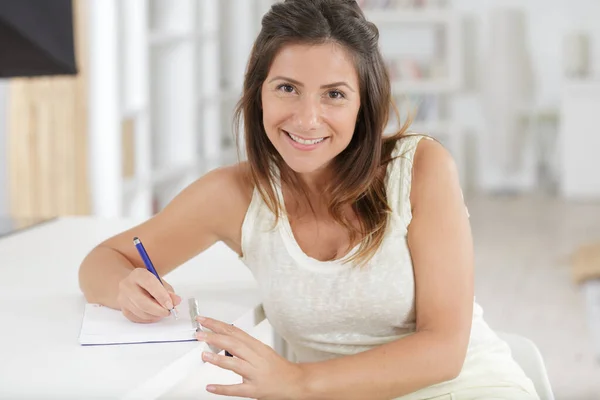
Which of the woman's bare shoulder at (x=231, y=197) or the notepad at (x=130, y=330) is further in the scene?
the woman's bare shoulder at (x=231, y=197)

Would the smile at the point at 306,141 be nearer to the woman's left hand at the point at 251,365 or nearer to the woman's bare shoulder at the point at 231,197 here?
the woman's bare shoulder at the point at 231,197

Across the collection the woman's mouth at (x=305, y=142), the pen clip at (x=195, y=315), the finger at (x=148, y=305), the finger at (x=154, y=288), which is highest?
the woman's mouth at (x=305, y=142)

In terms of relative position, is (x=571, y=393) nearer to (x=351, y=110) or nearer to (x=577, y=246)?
(x=351, y=110)

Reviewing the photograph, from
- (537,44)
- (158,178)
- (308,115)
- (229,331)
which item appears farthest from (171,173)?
(537,44)

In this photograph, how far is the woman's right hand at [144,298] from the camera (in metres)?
1.37

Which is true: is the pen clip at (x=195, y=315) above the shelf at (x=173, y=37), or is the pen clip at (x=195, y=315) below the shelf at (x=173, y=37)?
below

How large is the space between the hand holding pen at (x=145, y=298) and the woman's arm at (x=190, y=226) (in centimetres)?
19

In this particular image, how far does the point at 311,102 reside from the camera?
4.76 ft

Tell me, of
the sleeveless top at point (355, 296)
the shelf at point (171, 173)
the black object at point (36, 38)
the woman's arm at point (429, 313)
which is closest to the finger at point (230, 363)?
the woman's arm at point (429, 313)

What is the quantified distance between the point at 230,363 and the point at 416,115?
3986 mm

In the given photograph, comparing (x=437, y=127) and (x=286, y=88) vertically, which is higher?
(x=286, y=88)

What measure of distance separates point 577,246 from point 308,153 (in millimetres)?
4138

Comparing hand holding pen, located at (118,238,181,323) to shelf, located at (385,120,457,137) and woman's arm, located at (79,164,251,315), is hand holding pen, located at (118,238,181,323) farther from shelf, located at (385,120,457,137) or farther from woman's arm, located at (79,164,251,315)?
shelf, located at (385,120,457,137)

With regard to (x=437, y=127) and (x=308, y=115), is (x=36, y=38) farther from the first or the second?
(x=437, y=127)
